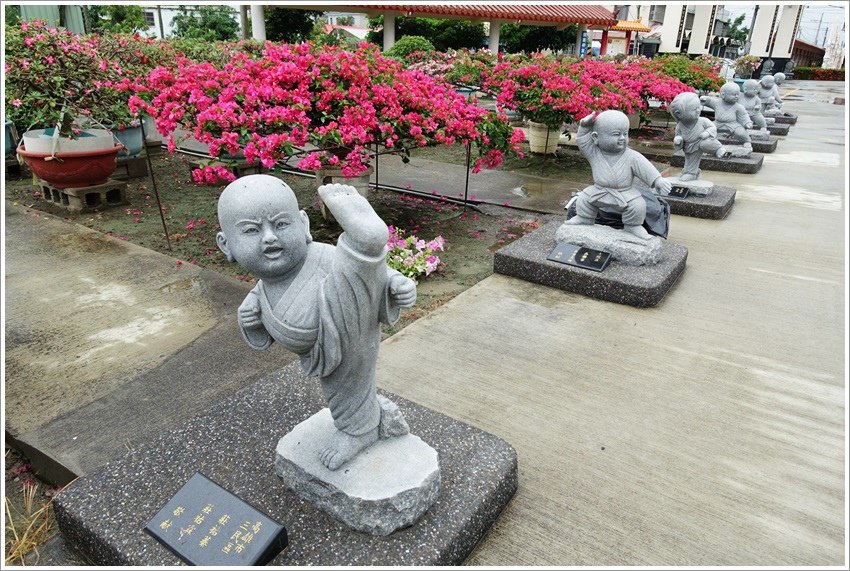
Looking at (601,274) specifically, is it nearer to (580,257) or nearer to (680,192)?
(580,257)

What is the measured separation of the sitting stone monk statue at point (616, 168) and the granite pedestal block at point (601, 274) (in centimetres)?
39

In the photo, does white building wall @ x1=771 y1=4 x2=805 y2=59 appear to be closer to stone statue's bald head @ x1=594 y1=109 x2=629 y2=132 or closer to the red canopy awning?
the red canopy awning

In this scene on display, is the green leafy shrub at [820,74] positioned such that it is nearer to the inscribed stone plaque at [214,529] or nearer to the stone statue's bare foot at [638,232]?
the stone statue's bare foot at [638,232]

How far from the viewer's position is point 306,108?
5.13 m

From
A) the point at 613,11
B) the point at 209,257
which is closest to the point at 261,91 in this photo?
the point at 209,257

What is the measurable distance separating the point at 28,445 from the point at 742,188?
30.6 feet

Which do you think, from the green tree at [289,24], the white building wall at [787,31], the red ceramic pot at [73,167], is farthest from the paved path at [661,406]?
the white building wall at [787,31]

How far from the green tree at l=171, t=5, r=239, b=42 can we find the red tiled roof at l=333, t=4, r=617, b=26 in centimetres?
574

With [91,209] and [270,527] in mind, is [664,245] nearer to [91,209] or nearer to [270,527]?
[270,527]

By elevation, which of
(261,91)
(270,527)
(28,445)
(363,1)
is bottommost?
(28,445)

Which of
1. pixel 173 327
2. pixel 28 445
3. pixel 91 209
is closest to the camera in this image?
pixel 28 445

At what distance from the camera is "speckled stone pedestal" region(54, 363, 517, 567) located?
221 cm

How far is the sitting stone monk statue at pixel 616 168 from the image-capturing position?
4703 mm

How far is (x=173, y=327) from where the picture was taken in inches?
166
